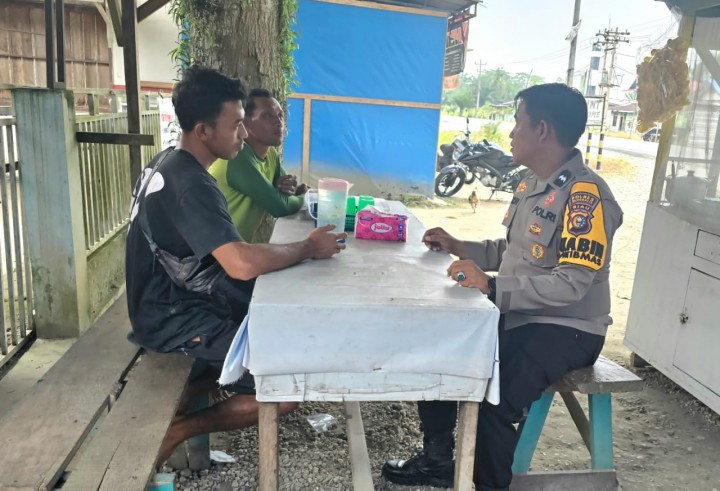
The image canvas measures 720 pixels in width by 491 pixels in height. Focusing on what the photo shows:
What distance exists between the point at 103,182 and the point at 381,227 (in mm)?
2710

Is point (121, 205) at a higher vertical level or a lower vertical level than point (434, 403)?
higher

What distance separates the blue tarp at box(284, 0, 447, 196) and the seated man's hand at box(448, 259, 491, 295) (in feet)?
25.8

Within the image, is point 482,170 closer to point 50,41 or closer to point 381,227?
point 50,41

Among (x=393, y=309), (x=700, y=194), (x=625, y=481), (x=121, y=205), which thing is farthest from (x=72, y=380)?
(x=700, y=194)

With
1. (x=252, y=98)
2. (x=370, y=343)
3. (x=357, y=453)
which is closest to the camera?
(x=370, y=343)

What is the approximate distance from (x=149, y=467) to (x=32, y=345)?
2436 millimetres

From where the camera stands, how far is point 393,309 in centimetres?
149

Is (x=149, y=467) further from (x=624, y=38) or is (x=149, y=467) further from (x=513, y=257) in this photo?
(x=624, y=38)

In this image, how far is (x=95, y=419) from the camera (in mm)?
1667

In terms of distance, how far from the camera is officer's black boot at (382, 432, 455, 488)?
7.63 ft

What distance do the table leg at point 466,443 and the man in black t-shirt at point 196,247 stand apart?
0.69 m

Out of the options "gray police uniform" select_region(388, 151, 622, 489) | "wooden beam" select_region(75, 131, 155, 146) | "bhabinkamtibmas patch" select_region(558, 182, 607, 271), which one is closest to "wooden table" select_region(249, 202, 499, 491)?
"gray police uniform" select_region(388, 151, 622, 489)

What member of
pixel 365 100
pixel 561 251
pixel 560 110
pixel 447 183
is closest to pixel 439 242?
pixel 561 251

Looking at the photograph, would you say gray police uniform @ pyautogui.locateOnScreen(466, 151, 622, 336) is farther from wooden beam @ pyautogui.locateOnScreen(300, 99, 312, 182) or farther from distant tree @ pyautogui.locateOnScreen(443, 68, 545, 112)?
distant tree @ pyautogui.locateOnScreen(443, 68, 545, 112)
